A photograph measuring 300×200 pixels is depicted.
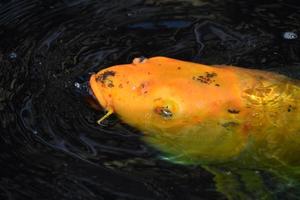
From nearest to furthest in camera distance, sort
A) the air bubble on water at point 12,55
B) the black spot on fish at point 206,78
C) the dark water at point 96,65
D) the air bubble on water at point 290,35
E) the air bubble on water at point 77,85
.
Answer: the dark water at point 96,65, the black spot on fish at point 206,78, the air bubble on water at point 77,85, the air bubble on water at point 12,55, the air bubble on water at point 290,35

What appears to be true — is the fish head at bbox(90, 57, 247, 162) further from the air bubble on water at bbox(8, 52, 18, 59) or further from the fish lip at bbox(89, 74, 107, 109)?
the air bubble on water at bbox(8, 52, 18, 59)

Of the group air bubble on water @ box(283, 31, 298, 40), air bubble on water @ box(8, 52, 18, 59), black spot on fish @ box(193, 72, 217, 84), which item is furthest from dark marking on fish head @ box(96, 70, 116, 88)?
air bubble on water @ box(283, 31, 298, 40)

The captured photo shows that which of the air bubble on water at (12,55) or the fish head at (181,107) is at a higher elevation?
the air bubble on water at (12,55)

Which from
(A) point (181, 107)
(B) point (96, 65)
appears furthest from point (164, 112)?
(B) point (96, 65)

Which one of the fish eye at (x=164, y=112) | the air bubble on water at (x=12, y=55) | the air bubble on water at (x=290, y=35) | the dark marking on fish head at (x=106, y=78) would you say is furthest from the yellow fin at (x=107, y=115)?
the air bubble on water at (x=290, y=35)

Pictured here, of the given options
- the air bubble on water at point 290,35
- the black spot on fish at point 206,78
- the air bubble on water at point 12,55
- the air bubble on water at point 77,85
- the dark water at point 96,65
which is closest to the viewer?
the dark water at point 96,65

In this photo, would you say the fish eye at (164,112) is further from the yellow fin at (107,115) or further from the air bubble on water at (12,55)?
the air bubble on water at (12,55)
